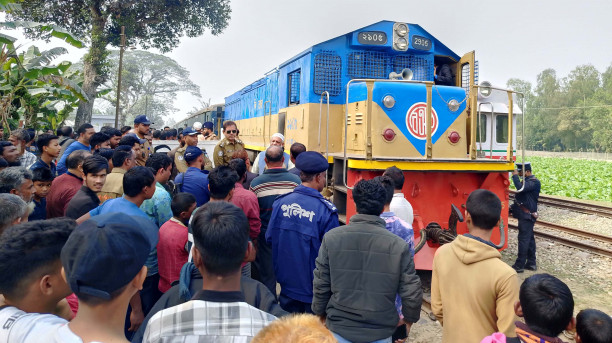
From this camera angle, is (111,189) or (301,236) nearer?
(301,236)

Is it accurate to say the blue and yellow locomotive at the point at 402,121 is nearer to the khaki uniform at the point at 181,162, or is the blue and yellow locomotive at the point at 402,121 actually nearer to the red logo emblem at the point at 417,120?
the red logo emblem at the point at 417,120

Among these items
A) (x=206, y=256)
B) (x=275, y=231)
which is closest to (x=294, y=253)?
(x=275, y=231)

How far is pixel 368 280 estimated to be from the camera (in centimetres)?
265

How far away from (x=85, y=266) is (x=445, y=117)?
20.3ft

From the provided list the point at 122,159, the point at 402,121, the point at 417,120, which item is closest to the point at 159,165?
the point at 122,159

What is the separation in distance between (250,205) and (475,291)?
208 cm

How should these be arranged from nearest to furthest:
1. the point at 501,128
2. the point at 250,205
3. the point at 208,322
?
the point at 208,322
the point at 250,205
the point at 501,128

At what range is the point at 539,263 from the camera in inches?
311

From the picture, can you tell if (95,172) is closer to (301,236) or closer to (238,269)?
(301,236)

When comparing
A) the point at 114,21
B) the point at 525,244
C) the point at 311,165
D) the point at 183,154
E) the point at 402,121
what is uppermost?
the point at 114,21

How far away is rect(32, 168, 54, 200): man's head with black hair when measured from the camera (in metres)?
3.97

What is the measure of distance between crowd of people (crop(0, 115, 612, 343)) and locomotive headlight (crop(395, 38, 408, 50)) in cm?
361

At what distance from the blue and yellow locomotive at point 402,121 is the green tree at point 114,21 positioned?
13.9 meters

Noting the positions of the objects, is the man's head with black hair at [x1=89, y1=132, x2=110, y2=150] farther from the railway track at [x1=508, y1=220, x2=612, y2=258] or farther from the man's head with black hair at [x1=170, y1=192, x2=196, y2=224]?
the railway track at [x1=508, y1=220, x2=612, y2=258]
